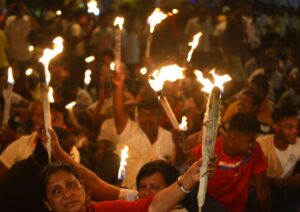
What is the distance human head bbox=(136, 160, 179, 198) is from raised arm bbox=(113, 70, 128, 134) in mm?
1958

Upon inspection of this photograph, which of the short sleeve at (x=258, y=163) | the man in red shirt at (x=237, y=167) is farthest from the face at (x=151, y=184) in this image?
the short sleeve at (x=258, y=163)

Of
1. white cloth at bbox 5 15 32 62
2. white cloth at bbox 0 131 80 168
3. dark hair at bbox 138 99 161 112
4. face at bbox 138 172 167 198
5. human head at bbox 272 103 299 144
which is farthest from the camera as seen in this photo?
white cloth at bbox 5 15 32 62

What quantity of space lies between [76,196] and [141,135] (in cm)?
260

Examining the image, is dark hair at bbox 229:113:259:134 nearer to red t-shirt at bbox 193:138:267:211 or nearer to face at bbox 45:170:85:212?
red t-shirt at bbox 193:138:267:211

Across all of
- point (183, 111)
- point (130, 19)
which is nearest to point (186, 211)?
point (183, 111)

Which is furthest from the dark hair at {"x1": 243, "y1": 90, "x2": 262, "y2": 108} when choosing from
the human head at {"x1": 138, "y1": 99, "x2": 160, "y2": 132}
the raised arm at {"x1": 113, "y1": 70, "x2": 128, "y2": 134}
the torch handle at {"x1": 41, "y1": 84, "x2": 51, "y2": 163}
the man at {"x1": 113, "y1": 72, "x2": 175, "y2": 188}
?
the torch handle at {"x1": 41, "y1": 84, "x2": 51, "y2": 163}

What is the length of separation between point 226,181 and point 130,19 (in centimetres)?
960

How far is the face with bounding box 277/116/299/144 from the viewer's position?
18.6 feet

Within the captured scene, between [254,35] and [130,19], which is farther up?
[130,19]

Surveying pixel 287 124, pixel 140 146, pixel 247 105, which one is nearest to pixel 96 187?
pixel 140 146

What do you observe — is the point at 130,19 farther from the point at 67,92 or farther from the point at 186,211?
the point at 186,211

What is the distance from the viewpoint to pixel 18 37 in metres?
11.9

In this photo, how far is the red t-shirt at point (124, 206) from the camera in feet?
10.9

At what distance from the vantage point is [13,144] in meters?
5.66
